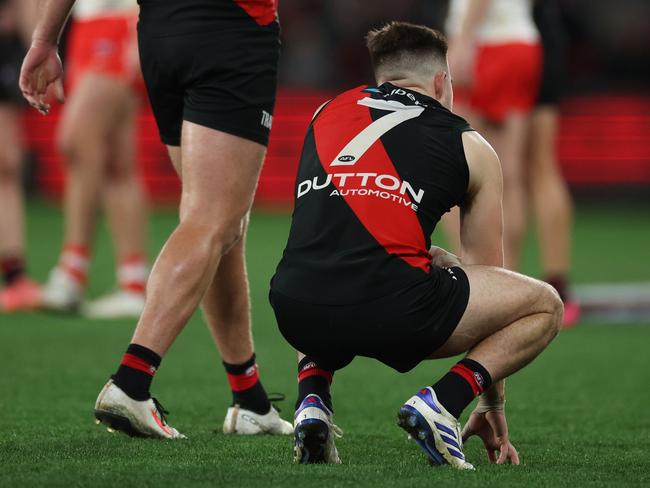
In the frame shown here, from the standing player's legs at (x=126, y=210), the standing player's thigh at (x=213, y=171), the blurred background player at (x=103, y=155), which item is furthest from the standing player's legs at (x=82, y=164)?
the standing player's thigh at (x=213, y=171)

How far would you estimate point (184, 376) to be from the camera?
5293 mm

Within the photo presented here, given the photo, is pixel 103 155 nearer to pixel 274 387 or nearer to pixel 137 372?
pixel 274 387

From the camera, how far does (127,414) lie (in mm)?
3596

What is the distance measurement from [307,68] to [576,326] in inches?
450

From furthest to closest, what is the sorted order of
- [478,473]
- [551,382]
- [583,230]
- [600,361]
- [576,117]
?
1. [576,117]
2. [583,230]
3. [600,361]
4. [551,382]
5. [478,473]

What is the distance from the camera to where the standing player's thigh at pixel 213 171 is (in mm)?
3773

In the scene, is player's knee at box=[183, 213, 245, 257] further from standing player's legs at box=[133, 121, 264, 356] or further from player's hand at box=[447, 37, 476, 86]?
player's hand at box=[447, 37, 476, 86]

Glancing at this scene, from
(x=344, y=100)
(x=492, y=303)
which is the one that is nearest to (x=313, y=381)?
(x=492, y=303)

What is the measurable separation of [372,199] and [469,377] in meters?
0.52

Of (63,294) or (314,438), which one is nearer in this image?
(314,438)

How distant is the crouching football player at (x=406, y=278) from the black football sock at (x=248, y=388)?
488mm

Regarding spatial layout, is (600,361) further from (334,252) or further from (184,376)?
(334,252)

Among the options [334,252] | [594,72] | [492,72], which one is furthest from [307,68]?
[334,252]

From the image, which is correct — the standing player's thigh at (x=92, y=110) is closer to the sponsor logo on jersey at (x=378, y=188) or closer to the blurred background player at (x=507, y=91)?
the blurred background player at (x=507, y=91)
